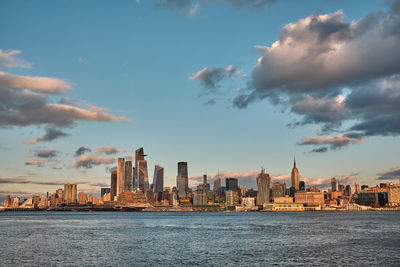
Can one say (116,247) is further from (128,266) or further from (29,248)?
(128,266)

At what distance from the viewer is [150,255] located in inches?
2867

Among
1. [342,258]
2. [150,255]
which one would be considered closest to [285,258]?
[342,258]

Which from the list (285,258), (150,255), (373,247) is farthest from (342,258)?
(150,255)

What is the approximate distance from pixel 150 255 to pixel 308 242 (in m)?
40.4

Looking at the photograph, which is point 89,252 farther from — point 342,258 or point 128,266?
point 342,258

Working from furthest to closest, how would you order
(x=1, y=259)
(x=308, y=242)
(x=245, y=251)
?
(x=308, y=242) → (x=245, y=251) → (x=1, y=259)

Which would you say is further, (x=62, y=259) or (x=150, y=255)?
(x=150, y=255)

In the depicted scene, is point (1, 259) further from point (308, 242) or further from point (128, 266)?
point (308, 242)

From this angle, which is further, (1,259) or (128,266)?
(1,259)

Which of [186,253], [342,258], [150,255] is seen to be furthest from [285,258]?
[150,255]

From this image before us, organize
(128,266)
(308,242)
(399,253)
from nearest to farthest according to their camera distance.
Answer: (128,266), (399,253), (308,242)

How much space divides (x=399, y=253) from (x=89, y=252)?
58.4 metres

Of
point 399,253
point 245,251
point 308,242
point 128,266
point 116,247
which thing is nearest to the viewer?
point 128,266

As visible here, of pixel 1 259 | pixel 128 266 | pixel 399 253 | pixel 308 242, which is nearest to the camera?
pixel 128 266
